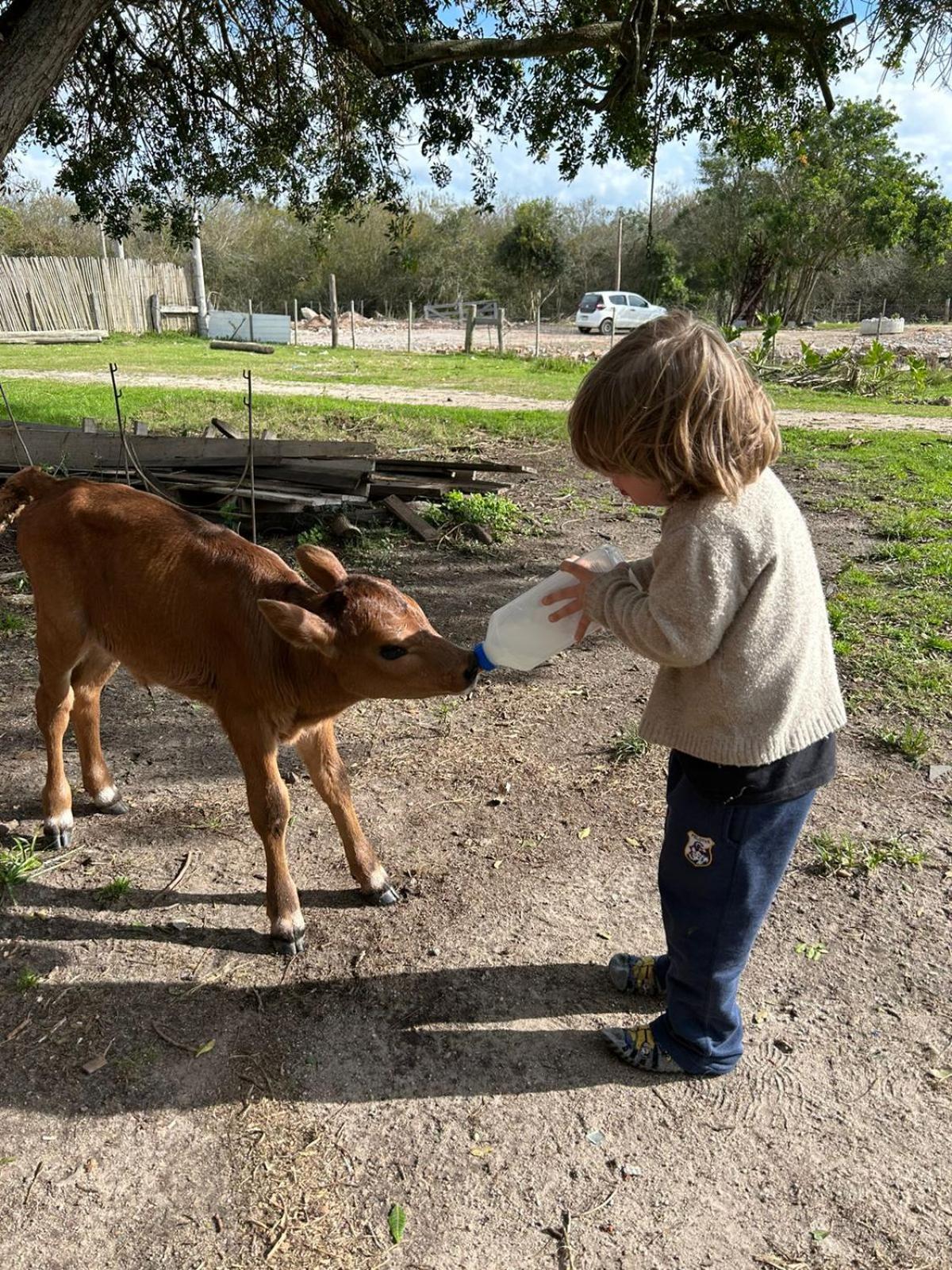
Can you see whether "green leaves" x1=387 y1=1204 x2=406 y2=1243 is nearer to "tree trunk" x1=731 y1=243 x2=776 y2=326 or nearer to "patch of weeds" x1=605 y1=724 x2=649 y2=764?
"patch of weeds" x1=605 y1=724 x2=649 y2=764

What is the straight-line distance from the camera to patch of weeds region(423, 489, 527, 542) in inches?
330

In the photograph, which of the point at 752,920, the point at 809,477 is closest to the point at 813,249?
the point at 809,477

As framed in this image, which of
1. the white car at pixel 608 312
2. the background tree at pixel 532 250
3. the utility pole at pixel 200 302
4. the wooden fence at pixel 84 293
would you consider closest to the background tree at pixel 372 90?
the wooden fence at pixel 84 293

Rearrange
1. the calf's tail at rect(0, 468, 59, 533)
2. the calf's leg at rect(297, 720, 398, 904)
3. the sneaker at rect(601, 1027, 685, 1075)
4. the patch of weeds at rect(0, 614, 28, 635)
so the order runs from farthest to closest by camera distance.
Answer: the patch of weeds at rect(0, 614, 28, 635)
the calf's tail at rect(0, 468, 59, 533)
the calf's leg at rect(297, 720, 398, 904)
the sneaker at rect(601, 1027, 685, 1075)

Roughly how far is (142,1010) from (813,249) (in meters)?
47.9

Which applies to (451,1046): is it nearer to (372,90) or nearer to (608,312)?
(372,90)

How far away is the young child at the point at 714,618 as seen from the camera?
2.14 meters

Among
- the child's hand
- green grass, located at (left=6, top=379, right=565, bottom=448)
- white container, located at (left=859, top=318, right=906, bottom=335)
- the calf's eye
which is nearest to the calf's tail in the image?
the calf's eye

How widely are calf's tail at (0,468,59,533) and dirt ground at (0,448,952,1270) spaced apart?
1340 millimetres

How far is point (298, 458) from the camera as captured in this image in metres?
8.86

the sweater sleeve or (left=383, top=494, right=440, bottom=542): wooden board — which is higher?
the sweater sleeve

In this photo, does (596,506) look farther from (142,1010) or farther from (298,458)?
(142,1010)

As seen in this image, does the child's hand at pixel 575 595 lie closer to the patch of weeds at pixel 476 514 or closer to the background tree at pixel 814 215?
the patch of weeds at pixel 476 514

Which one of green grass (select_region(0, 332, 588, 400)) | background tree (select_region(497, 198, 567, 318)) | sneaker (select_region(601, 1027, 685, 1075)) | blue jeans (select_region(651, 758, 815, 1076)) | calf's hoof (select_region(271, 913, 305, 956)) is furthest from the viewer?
background tree (select_region(497, 198, 567, 318))
